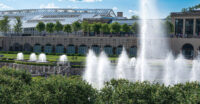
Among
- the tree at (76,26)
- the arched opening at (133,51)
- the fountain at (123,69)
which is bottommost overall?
the fountain at (123,69)

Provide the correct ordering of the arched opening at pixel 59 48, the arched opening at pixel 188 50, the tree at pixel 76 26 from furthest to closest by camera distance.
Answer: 1. the tree at pixel 76 26
2. the arched opening at pixel 59 48
3. the arched opening at pixel 188 50

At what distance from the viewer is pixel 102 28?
230 ft

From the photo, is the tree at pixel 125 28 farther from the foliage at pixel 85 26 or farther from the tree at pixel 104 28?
the foliage at pixel 85 26

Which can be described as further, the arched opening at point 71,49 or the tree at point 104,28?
the tree at point 104,28

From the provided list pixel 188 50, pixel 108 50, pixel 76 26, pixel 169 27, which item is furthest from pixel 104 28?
pixel 188 50

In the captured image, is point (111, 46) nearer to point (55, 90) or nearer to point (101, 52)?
point (101, 52)

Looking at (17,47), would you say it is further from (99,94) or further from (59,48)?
(99,94)

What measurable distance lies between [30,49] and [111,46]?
1987cm

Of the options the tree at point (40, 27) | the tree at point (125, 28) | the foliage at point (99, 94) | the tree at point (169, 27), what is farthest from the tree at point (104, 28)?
the foliage at point (99, 94)

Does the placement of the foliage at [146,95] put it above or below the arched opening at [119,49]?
below

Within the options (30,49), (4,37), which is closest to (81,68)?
(30,49)

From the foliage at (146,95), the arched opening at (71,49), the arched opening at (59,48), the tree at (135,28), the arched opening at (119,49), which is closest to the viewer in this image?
the foliage at (146,95)

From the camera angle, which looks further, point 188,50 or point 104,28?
point 104,28

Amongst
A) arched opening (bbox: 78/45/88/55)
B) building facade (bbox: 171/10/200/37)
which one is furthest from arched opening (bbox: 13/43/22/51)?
building facade (bbox: 171/10/200/37)
